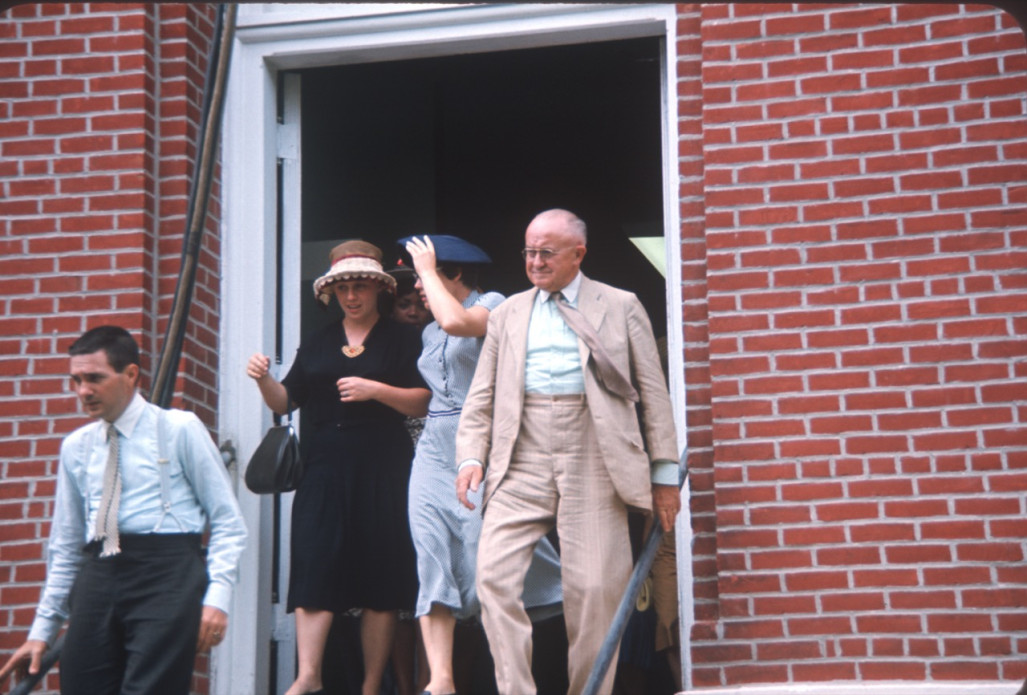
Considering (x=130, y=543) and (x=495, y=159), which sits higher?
(x=495, y=159)

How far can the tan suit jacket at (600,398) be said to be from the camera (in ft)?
14.0

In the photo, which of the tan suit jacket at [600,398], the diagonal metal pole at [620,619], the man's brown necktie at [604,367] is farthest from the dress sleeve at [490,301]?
the diagonal metal pole at [620,619]

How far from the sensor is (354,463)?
5.15 meters

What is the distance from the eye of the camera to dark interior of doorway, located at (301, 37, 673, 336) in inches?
283

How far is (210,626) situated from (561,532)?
113 centimetres

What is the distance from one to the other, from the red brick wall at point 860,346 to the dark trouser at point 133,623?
2.01 metres

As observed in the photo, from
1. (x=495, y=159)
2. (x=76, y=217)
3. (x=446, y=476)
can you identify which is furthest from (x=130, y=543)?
(x=495, y=159)

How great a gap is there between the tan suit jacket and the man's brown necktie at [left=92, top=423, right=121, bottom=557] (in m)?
1.11

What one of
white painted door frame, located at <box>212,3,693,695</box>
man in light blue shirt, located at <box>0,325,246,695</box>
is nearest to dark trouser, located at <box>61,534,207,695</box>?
man in light blue shirt, located at <box>0,325,246,695</box>

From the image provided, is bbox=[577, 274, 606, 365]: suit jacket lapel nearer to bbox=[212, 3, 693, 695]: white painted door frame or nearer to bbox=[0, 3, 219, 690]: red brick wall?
bbox=[212, 3, 693, 695]: white painted door frame

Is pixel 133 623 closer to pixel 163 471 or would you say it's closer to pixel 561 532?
pixel 163 471

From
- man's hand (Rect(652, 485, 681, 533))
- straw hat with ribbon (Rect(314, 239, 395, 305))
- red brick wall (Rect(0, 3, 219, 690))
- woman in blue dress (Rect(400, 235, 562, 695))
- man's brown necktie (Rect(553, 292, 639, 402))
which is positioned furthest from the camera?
red brick wall (Rect(0, 3, 219, 690))

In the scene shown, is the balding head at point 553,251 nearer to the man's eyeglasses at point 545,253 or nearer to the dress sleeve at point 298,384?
the man's eyeglasses at point 545,253

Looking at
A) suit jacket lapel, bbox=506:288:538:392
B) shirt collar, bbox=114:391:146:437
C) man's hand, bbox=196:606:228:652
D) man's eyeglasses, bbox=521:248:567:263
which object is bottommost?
man's hand, bbox=196:606:228:652
